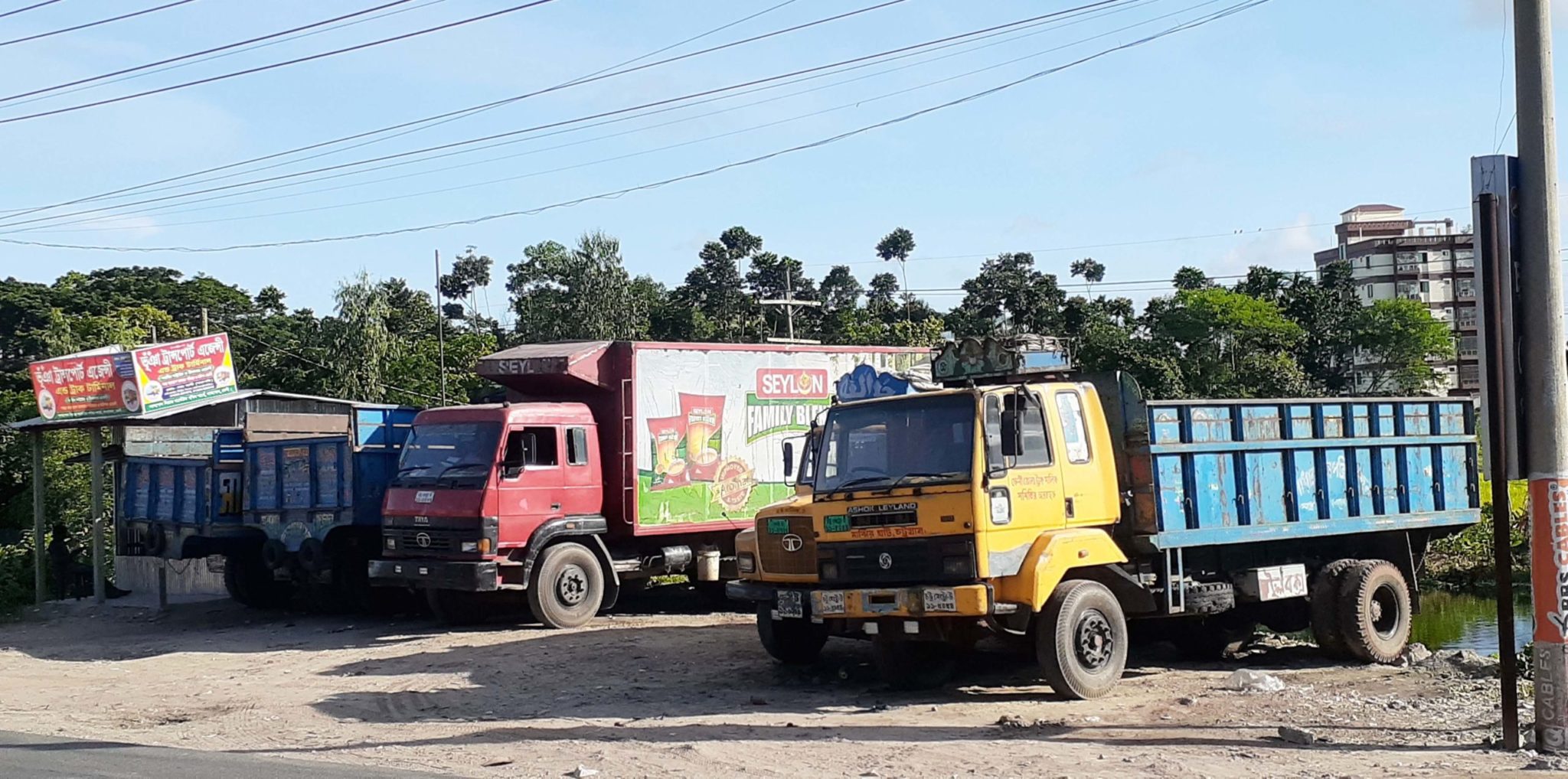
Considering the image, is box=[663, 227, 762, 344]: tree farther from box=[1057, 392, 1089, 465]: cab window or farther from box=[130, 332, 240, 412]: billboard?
box=[1057, 392, 1089, 465]: cab window

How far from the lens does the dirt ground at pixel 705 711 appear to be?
892 cm

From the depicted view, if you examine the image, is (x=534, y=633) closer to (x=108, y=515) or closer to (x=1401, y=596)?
(x=1401, y=596)

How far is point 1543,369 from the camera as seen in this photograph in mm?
8719

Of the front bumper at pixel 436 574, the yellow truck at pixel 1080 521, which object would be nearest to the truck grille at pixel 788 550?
the yellow truck at pixel 1080 521

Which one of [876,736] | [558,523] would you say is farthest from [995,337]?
[558,523]

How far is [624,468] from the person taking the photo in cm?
1680

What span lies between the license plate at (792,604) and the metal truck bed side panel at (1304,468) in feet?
9.37

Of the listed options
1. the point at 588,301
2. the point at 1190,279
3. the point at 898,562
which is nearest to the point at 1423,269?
the point at 1190,279

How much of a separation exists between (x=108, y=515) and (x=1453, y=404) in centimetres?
2217

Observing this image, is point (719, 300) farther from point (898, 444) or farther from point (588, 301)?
point (898, 444)

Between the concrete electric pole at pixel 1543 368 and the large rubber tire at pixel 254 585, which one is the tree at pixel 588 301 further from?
the concrete electric pole at pixel 1543 368

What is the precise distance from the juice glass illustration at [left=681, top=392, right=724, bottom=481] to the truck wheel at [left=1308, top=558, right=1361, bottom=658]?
745cm

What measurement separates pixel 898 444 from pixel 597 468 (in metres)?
6.47

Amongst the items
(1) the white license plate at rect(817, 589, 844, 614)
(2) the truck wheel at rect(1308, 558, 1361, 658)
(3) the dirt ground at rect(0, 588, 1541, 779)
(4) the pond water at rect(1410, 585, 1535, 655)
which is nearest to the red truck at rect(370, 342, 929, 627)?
(3) the dirt ground at rect(0, 588, 1541, 779)
